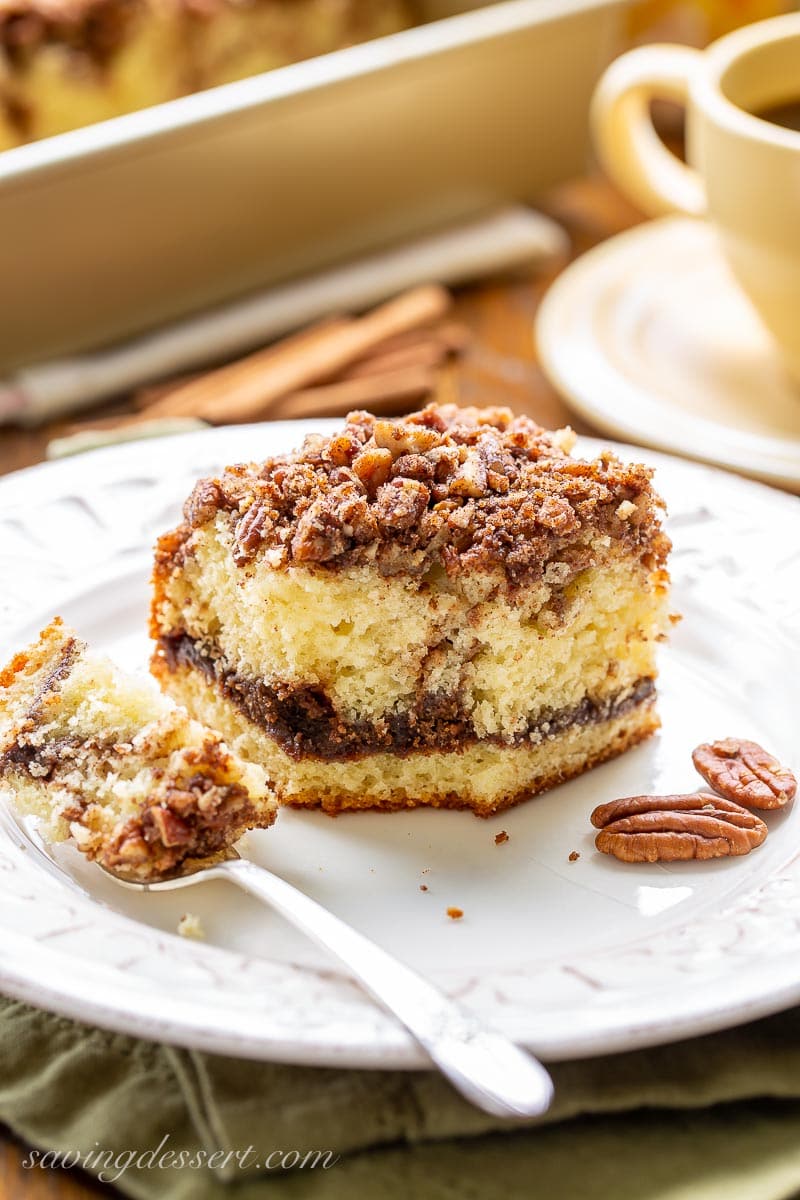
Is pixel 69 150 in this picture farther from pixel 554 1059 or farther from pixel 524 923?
pixel 554 1059

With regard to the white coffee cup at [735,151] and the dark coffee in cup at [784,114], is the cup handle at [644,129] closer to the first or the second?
the white coffee cup at [735,151]

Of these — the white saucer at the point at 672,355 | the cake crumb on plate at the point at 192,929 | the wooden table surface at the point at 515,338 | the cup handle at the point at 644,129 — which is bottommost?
the wooden table surface at the point at 515,338

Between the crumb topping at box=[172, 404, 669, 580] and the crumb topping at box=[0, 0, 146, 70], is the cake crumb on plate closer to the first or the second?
the crumb topping at box=[172, 404, 669, 580]

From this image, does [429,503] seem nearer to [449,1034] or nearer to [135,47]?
[449,1034]

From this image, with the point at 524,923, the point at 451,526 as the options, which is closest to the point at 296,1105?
the point at 524,923

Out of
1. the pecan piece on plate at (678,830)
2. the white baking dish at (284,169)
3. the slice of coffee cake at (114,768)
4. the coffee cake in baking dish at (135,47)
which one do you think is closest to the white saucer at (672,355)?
the white baking dish at (284,169)

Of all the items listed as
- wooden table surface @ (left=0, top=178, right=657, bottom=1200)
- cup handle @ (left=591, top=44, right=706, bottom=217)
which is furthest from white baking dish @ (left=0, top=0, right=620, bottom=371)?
cup handle @ (left=591, top=44, right=706, bottom=217)
